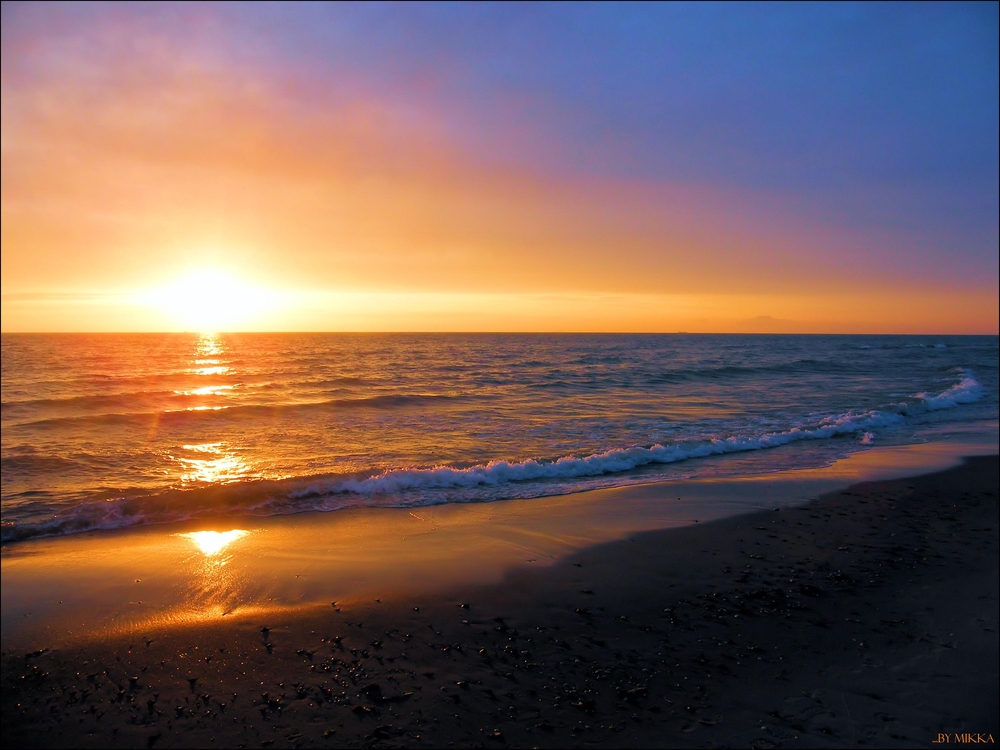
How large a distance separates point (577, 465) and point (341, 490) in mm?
5189

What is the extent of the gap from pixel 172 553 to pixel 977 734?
9109mm

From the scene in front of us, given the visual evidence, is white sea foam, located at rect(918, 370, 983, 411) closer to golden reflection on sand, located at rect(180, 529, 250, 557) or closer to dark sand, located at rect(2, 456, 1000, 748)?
dark sand, located at rect(2, 456, 1000, 748)

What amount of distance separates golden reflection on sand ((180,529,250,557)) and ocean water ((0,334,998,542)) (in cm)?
107

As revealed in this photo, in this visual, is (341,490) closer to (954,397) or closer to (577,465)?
(577,465)

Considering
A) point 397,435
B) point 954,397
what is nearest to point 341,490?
point 397,435

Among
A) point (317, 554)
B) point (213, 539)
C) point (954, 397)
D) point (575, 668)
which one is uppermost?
point (954, 397)

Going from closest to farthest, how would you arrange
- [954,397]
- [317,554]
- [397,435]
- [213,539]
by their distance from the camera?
[317,554], [213,539], [397,435], [954,397]

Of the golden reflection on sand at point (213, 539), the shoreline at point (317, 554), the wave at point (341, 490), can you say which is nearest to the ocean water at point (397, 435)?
the wave at point (341, 490)

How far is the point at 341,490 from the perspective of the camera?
11609 mm

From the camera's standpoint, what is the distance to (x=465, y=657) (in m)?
5.38

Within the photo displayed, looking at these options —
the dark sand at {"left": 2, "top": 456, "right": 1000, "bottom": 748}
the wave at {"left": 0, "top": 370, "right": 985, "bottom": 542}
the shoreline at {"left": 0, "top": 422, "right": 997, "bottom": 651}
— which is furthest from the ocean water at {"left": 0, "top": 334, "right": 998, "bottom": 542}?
the dark sand at {"left": 2, "top": 456, "right": 1000, "bottom": 748}

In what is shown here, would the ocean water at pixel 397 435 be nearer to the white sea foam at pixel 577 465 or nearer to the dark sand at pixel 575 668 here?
the white sea foam at pixel 577 465

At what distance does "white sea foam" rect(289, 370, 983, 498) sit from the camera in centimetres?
1180

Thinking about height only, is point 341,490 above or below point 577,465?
below
